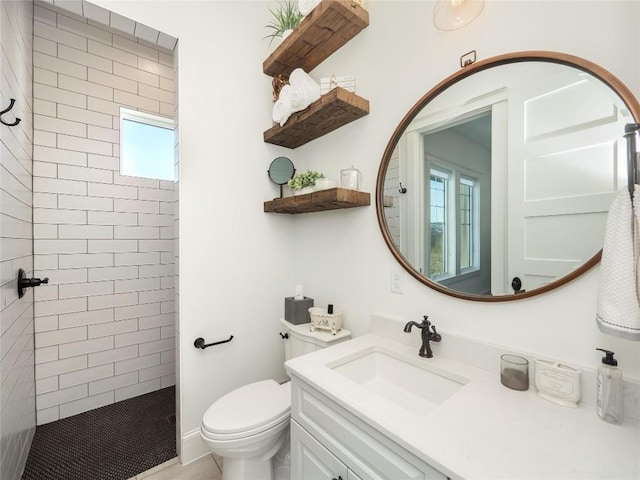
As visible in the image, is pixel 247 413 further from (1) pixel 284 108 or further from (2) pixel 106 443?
(1) pixel 284 108

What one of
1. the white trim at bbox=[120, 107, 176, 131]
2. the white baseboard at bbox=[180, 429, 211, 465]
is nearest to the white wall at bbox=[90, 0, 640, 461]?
the white baseboard at bbox=[180, 429, 211, 465]

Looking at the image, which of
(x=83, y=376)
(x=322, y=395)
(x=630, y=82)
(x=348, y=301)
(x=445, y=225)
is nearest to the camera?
(x=630, y=82)

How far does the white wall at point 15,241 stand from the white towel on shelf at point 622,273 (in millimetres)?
2056

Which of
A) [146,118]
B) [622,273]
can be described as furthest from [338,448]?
[146,118]

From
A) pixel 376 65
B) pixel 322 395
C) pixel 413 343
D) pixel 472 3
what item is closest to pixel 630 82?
pixel 472 3

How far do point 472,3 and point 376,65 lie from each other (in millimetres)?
495

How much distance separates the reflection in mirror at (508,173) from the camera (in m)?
0.90

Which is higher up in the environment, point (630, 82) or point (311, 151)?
point (311, 151)

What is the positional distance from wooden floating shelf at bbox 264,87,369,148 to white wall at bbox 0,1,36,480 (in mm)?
1249

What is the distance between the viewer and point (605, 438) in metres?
0.73

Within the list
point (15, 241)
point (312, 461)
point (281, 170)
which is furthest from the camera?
point (281, 170)

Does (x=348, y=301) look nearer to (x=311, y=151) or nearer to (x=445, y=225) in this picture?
(x=445, y=225)

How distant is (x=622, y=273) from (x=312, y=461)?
1125 millimetres

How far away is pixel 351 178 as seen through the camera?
1564 millimetres
